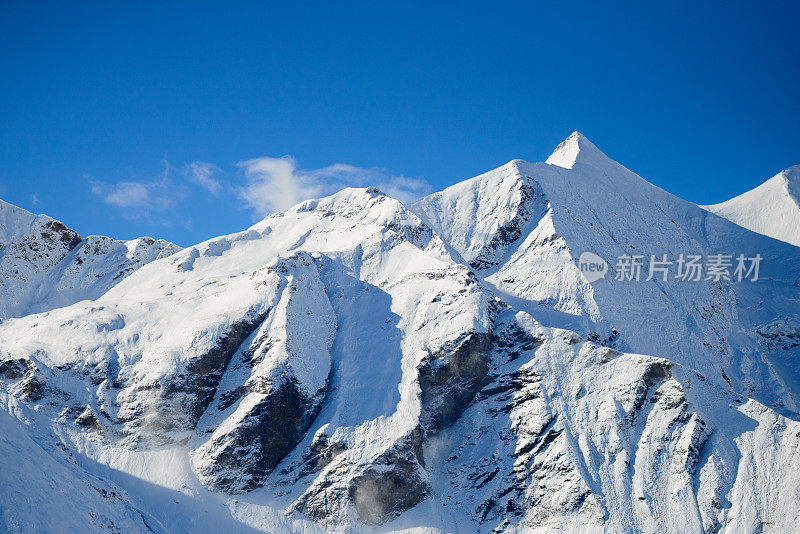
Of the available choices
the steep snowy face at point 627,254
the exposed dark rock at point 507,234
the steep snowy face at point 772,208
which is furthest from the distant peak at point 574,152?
the steep snowy face at point 772,208

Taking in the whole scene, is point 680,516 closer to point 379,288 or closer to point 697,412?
point 697,412

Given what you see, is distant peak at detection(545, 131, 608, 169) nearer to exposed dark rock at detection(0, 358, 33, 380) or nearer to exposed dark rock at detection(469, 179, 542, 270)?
exposed dark rock at detection(469, 179, 542, 270)

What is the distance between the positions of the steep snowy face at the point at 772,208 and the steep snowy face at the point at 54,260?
122933 millimetres

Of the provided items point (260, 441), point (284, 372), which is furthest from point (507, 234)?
point (260, 441)

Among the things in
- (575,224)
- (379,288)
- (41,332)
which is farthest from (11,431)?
(575,224)

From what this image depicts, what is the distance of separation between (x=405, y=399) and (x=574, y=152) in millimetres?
84045

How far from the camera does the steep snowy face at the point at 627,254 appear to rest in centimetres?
8594

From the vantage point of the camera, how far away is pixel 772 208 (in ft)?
424

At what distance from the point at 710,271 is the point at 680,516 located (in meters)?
60.1

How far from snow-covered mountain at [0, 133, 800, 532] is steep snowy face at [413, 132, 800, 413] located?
1.81 ft

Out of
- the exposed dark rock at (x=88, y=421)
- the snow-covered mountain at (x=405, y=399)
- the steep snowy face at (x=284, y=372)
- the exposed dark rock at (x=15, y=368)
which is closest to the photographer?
the snow-covered mountain at (x=405, y=399)

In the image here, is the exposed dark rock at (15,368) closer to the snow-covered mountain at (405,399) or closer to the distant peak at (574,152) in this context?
the snow-covered mountain at (405,399)

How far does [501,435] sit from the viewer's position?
2790 inches

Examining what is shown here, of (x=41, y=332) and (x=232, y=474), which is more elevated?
(x=41, y=332)
